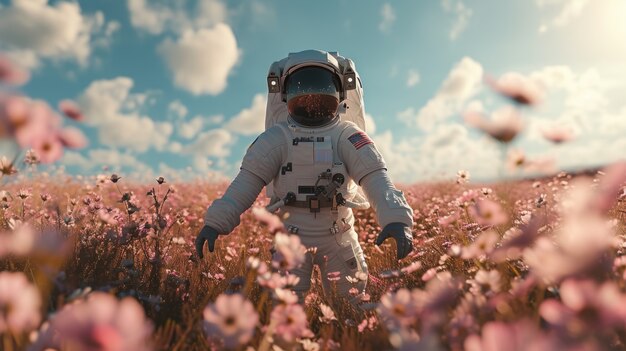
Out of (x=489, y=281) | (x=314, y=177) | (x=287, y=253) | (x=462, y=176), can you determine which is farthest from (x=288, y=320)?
(x=462, y=176)

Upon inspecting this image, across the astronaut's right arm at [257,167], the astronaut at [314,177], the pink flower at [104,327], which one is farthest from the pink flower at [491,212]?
the astronaut's right arm at [257,167]

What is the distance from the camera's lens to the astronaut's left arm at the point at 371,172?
304 cm

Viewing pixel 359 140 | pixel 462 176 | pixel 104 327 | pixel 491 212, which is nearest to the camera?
pixel 104 327

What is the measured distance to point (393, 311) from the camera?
4.30 ft

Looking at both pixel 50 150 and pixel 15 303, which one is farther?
pixel 50 150

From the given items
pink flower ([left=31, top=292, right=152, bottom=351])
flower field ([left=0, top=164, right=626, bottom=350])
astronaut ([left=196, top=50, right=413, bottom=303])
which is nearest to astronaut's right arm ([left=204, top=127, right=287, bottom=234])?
astronaut ([left=196, top=50, right=413, bottom=303])

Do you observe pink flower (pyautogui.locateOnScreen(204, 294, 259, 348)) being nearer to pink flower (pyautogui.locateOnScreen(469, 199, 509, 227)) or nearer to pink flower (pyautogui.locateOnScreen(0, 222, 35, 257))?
pink flower (pyautogui.locateOnScreen(0, 222, 35, 257))

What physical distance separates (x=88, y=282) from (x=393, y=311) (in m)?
1.78

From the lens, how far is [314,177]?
10.9 feet

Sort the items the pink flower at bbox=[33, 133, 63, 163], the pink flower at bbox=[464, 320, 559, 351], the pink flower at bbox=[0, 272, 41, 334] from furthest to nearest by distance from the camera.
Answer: the pink flower at bbox=[33, 133, 63, 163] < the pink flower at bbox=[0, 272, 41, 334] < the pink flower at bbox=[464, 320, 559, 351]

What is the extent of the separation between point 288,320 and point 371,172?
206 centimetres

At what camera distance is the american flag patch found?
11.3ft

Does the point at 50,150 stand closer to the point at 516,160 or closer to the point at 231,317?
the point at 231,317

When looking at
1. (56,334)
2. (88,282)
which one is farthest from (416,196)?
(56,334)
